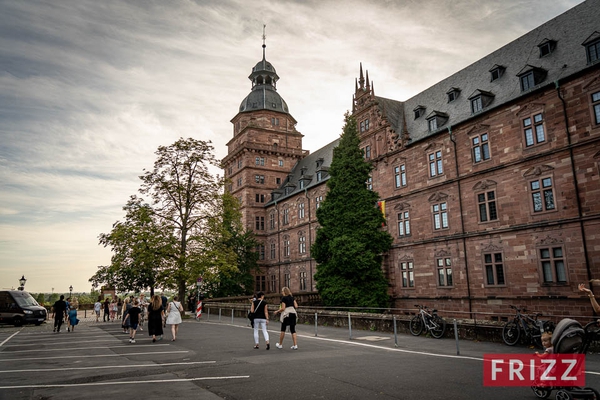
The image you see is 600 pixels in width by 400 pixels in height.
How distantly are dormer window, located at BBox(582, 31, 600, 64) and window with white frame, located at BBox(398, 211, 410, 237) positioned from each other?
1426cm

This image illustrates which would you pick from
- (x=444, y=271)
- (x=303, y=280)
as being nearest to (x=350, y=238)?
(x=444, y=271)

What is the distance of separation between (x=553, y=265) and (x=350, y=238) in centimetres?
1186

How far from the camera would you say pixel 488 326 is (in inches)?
550

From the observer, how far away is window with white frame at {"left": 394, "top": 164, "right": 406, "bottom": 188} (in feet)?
101

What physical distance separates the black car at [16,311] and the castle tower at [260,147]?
26295mm

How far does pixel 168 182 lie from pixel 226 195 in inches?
187

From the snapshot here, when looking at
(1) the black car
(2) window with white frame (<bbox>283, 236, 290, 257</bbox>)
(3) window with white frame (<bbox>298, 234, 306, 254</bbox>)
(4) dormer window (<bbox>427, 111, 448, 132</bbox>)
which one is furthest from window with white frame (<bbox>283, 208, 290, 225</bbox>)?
(1) the black car

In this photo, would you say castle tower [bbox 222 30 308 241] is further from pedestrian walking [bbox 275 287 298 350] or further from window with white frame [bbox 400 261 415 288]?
pedestrian walking [bbox 275 287 298 350]

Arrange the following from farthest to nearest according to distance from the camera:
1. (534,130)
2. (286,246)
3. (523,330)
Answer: (286,246), (534,130), (523,330)

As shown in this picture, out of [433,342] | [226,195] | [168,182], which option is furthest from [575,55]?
[168,182]

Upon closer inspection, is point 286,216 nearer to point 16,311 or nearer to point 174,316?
point 16,311

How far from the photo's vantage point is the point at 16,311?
2838 centimetres

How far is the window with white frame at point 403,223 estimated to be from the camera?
30.1 meters

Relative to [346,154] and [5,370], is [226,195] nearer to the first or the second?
[346,154]
